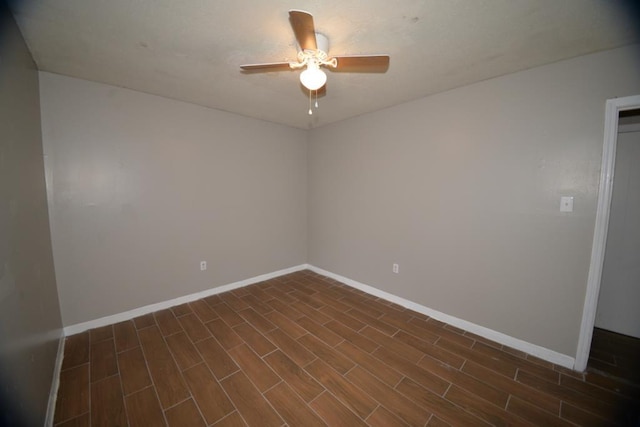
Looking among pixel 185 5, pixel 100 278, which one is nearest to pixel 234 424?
pixel 100 278

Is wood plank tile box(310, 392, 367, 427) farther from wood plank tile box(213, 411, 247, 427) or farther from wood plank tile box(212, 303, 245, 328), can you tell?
wood plank tile box(212, 303, 245, 328)

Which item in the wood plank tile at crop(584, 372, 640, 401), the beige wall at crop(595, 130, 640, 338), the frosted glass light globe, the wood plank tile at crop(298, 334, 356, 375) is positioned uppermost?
the frosted glass light globe

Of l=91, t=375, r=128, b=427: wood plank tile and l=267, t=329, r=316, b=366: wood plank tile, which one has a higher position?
l=267, t=329, r=316, b=366: wood plank tile

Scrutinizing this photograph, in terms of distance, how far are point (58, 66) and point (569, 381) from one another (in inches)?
186

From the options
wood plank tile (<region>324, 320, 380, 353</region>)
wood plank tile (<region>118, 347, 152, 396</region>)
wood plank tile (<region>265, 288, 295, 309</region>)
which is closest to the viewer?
wood plank tile (<region>118, 347, 152, 396</region>)

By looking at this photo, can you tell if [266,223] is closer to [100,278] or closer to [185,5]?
[100,278]

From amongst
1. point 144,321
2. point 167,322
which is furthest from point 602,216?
point 144,321

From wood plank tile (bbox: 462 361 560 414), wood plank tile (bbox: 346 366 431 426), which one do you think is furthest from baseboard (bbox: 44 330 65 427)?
wood plank tile (bbox: 462 361 560 414)

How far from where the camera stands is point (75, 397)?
147 centimetres

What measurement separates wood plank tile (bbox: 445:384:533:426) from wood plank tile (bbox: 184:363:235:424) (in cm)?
149

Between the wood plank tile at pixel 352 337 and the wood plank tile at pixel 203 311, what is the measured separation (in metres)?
→ 1.27

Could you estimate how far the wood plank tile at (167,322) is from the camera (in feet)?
7.11

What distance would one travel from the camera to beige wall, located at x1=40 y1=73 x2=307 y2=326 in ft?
6.65

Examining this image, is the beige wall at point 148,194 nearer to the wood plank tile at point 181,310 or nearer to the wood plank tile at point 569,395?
the wood plank tile at point 181,310
